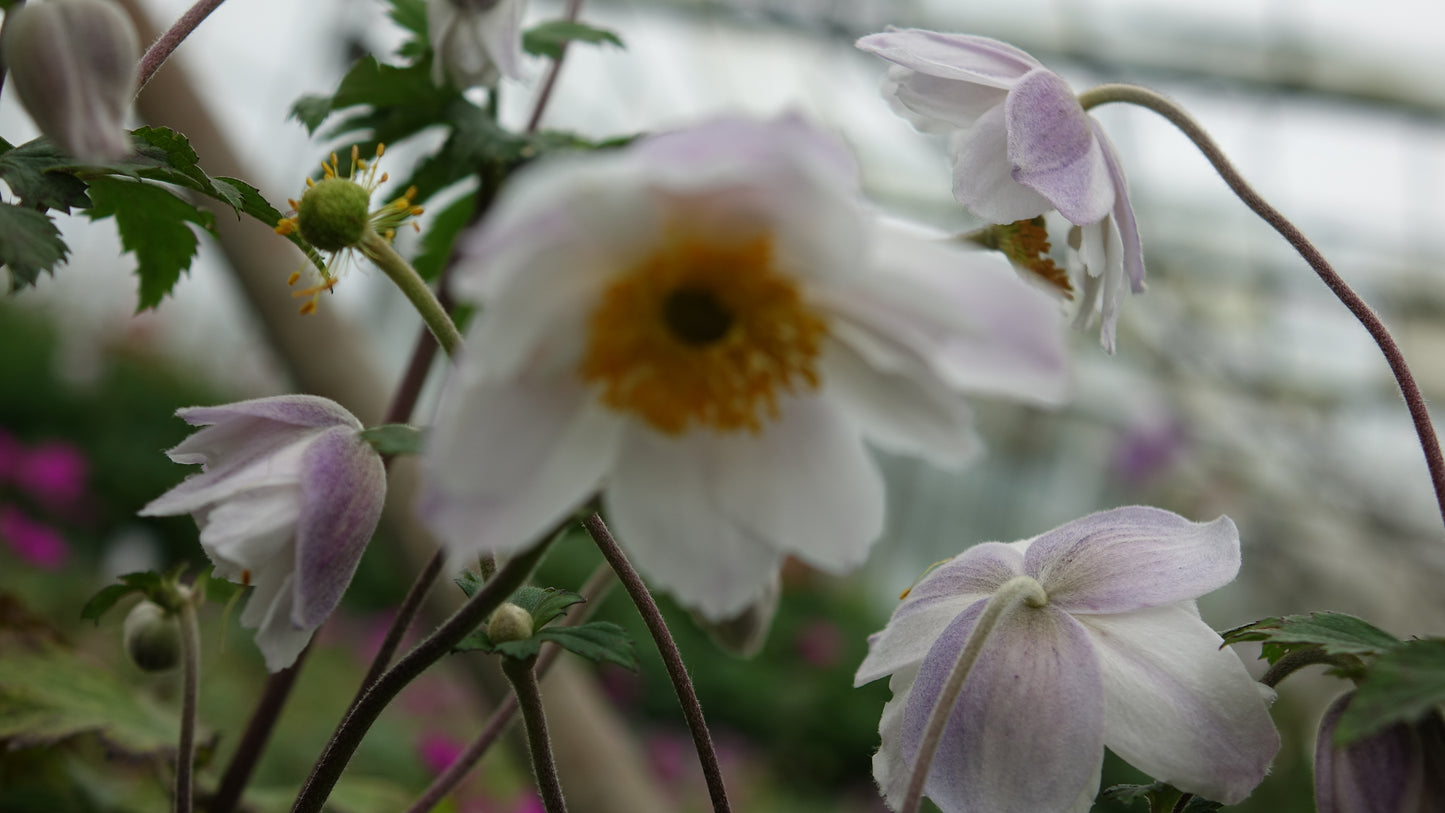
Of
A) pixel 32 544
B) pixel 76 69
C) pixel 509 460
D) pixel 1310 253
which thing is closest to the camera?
pixel 509 460

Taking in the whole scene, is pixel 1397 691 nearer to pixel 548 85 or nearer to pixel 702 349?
pixel 702 349

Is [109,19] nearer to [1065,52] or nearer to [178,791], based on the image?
[178,791]

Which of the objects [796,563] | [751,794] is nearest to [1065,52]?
[796,563]

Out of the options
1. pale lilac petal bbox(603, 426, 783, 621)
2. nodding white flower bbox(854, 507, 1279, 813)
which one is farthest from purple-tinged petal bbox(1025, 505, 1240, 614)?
pale lilac petal bbox(603, 426, 783, 621)

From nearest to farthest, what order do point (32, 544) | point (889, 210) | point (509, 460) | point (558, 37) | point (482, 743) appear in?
point (509, 460) → point (482, 743) → point (558, 37) → point (32, 544) → point (889, 210)

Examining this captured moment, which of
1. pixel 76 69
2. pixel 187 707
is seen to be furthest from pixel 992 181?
pixel 187 707

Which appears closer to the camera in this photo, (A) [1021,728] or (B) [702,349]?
(B) [702,349]

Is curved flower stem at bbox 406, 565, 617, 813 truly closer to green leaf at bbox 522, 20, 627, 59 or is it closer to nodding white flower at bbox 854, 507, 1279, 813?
nodding white flower at bbox 854, 507, 1279, 813
